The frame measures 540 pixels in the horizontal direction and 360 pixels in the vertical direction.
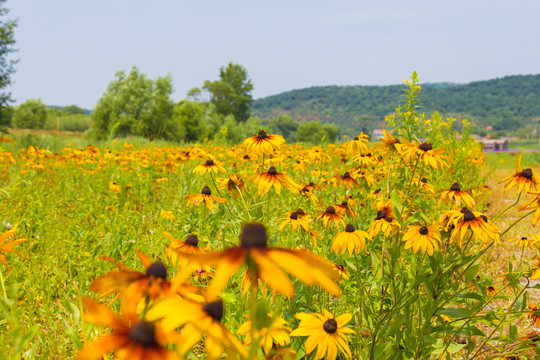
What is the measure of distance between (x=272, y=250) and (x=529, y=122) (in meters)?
124

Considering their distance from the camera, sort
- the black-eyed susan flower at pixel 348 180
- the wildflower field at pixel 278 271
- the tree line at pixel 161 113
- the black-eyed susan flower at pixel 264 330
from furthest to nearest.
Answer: the tree line at pixel 161 113, the black-eyed susan flower at pixel 348 180, the wildflower field at pixel 278 271, the black-eyed susan flower at pixel 264 330

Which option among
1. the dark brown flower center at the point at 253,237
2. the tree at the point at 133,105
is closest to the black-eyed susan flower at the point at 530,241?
the dark brown flower center at the point at 253,237

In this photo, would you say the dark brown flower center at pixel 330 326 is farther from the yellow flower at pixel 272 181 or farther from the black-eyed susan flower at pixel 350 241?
the yellow flower at pixel 272 181

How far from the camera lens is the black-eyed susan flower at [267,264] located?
0.52 m

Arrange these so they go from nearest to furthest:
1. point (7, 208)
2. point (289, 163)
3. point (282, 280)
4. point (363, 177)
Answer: point (282, 280)
point (363, 177)
point (7, 208)
point (289, 163)

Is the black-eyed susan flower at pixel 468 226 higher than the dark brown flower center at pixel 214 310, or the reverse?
the dark brown flower center at pixel 214 310

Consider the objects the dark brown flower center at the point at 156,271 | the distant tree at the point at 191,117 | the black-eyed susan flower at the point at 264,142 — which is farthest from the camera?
the distant tree at the point at 191,117

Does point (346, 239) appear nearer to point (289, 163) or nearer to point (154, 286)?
point (154, 286)

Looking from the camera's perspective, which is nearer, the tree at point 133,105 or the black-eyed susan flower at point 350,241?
the black-eyed susan flower at point 350,241

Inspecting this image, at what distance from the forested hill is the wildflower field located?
89858 millimetres

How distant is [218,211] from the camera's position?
3.48m

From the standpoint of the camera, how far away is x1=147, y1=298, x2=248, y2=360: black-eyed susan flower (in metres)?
0.54

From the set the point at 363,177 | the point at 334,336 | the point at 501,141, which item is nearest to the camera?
the point at 334,336

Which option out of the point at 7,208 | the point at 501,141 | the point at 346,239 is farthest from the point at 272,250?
the point at 501,141
